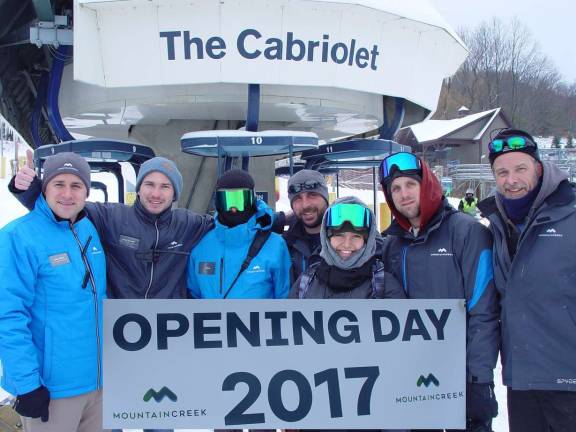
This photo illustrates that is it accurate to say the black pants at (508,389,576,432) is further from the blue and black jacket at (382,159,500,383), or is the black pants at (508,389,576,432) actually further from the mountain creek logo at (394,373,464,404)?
the mountain creek logo at (394,373,464,404)

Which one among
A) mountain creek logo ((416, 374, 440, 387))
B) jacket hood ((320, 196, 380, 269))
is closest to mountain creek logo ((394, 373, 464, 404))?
mountain creek logo ((416, 374, 440, 387))

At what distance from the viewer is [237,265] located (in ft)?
10.9

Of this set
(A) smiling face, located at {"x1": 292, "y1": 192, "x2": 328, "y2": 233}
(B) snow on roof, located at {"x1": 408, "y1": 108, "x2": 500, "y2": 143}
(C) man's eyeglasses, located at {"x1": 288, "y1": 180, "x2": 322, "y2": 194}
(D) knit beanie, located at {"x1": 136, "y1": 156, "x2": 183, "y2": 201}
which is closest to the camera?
(D) knit beanie, located at {"x1": 136, "y1": 156, "x2": 183, "y2": 201}

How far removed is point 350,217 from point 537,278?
0.98 m

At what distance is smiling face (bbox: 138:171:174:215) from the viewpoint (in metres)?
3.32

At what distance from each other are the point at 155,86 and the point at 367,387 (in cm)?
659

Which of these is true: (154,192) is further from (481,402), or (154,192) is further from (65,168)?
(481,402)

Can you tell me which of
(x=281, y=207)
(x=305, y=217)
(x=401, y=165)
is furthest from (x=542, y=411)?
(x=281, y=207)

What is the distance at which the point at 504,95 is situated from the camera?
199ft

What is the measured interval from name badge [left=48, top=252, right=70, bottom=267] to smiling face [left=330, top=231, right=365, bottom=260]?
143 centimetres

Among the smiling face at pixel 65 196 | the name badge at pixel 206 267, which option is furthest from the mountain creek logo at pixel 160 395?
the smiling face at pixel 65 196

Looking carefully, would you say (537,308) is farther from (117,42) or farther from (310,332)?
(117,42)

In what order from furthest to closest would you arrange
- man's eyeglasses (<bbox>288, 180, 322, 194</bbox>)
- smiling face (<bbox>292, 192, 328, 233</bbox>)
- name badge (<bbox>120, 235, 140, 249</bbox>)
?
man's eyeglasses (<bbox>288, 180, 322, 194</bbox>), smiling face (<bbox>292, 192, 328, 233</bbox>), name badge (<bbox>120, 235, 140, 249</bbox>)

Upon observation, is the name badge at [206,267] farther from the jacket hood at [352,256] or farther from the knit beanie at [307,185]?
the knit beanie at [307,185]
